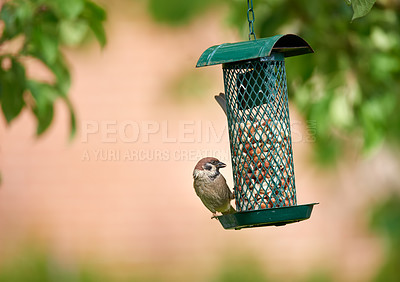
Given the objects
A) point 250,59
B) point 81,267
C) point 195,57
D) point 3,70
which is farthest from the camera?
point 81,267

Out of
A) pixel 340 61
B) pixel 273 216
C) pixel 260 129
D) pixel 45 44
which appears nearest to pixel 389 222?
pixel 340 61

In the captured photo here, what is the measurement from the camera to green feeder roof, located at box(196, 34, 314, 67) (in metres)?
3.30

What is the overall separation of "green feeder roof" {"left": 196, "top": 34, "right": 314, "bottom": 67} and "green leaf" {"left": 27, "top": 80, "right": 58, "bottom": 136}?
0.86m

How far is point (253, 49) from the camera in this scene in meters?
3.35

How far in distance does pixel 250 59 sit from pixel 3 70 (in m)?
1.36

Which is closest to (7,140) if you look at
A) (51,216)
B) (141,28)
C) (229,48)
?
(51,216)

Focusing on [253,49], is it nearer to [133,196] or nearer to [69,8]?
[69,8]

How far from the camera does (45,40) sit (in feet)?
12.1

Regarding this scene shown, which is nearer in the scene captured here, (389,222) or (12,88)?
(12,88)

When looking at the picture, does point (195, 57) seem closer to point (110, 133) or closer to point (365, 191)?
point (110, 133)

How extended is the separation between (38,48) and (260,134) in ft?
4.32

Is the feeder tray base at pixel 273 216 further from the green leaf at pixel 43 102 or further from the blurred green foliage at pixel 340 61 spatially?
the green leaf at pixel 43 102

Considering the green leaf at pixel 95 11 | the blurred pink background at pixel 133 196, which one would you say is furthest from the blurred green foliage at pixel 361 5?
the blurred pink background at pixel 133 196

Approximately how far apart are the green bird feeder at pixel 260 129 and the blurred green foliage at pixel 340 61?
658mm
